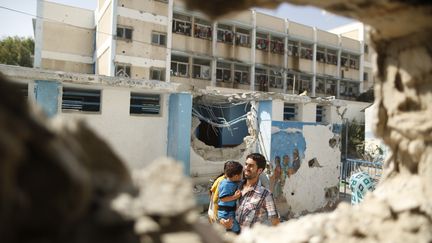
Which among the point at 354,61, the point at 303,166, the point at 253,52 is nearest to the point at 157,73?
the point at 253,52

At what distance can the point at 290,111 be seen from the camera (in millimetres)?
11289

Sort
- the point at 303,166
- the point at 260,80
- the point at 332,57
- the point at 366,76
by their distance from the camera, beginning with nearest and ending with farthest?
the point at 303,166
the point at 260,80
the point at 332,57
the point at 366,76

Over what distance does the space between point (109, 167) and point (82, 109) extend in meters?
7.91

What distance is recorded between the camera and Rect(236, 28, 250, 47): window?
22.9 m

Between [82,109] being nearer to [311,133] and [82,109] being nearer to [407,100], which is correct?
[311,133]

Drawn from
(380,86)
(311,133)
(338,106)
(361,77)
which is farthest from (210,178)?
(361,77)

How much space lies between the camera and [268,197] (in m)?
3.82

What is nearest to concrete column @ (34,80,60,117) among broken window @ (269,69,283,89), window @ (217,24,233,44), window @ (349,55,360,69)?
window @ (217,24,233,44)

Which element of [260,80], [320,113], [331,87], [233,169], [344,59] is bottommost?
[233,169]

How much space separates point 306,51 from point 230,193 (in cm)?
2426

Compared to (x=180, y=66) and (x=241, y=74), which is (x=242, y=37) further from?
(x=180, y=66)

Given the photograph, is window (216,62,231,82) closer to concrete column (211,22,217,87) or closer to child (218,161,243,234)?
concrete column (211,22,217,87)

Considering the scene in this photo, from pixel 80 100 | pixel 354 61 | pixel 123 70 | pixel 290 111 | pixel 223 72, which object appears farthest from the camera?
pixel 354 61

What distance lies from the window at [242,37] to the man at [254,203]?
775 inches
